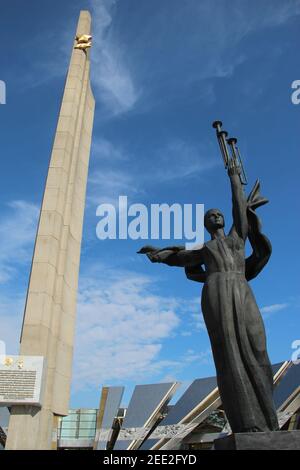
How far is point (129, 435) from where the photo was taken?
19453mm

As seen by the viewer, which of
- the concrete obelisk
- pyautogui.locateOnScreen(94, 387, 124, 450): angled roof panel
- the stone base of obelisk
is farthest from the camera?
pyautogui.locateOnScreen(94, 387, 124, 450): angled roof panel

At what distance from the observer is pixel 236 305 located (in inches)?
171

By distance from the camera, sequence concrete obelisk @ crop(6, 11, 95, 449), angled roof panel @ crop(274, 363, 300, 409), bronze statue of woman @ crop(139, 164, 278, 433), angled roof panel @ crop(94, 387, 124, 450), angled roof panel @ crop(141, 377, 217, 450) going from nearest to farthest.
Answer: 1. bronze statue of woman @ crop(139, 164, 278, 433)
2. concrete obelisk @ crop(6, 11, 95, 449)
3. angled roof panel @ crop(274, 363, 300, 409)
4. angled roof panel @ crop(94, 387, 124, 450)
5. angled roof panel @ crop(141, 377, 217, 450)

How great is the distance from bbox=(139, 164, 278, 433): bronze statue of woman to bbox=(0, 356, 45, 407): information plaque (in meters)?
8.07

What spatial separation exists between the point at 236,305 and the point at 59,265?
10.6m

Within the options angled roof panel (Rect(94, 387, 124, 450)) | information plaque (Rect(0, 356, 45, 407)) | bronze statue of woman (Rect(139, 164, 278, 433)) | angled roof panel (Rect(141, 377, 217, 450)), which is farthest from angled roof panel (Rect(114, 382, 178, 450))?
bronze statue of woman (Rect(139, 164, 278, 433))

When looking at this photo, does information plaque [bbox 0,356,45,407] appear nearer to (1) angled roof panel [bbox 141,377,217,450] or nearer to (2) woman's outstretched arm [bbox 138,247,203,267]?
(2) woman's outstretched arm [bbox 138,247,203,267]

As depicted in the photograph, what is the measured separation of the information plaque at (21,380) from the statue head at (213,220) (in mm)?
8486

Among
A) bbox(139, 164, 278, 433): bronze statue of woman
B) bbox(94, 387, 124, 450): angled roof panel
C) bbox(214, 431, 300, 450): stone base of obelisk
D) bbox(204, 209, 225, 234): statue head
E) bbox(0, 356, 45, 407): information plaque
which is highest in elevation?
bbox(94, 387, 124, 450): angled roof panel

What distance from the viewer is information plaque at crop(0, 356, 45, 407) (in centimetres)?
1118

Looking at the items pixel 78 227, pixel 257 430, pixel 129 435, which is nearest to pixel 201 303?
pixel 257 430

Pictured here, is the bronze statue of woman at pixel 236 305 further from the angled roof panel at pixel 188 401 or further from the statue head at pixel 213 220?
the angled roof panel at pixel 188 401
